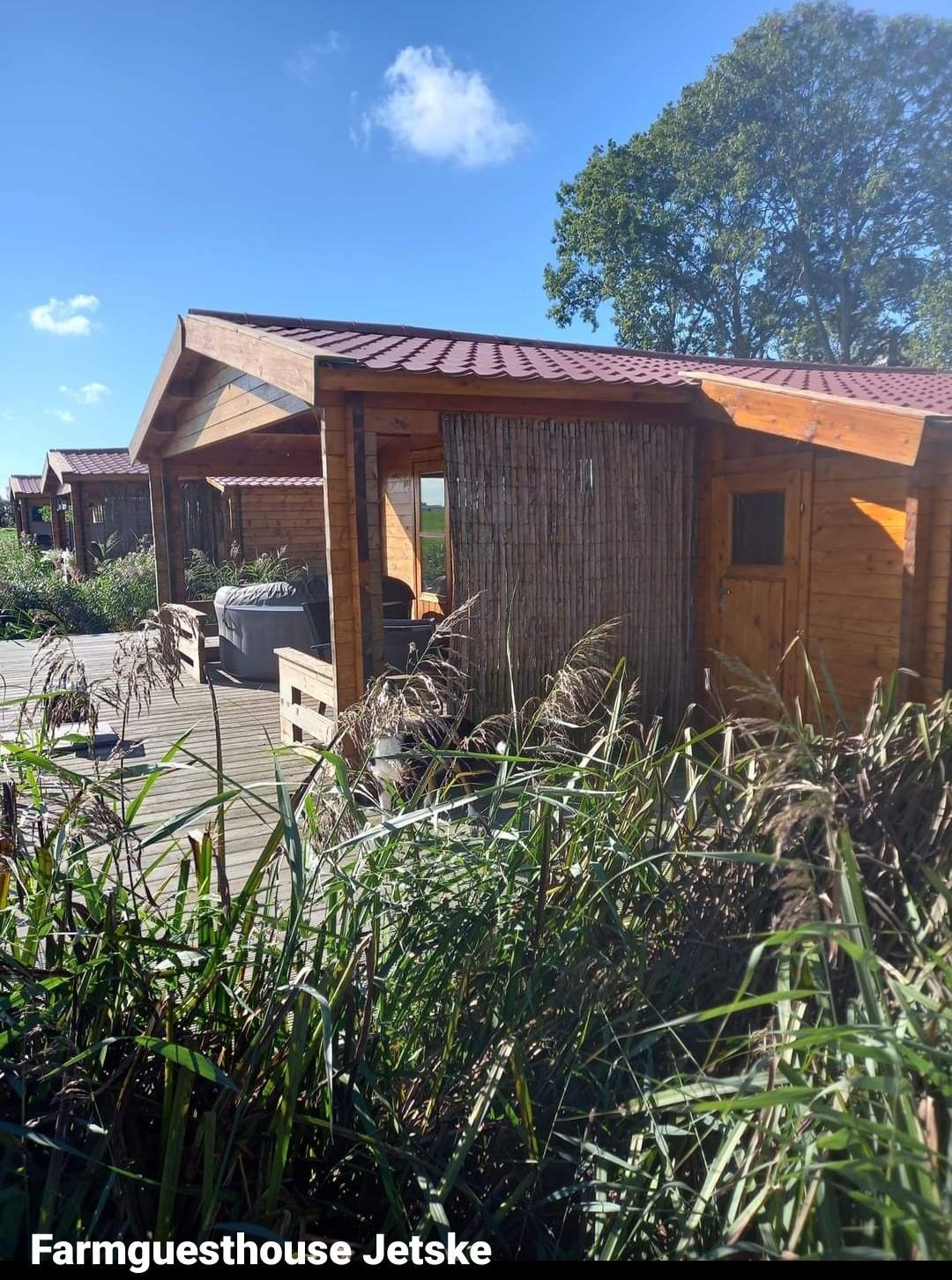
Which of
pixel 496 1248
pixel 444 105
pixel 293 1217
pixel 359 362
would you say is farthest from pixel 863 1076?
pixel 444 105

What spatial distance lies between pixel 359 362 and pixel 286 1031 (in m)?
3.95

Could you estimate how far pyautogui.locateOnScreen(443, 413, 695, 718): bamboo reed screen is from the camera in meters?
5.57

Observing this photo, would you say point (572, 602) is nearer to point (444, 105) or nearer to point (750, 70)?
point (750, 70)

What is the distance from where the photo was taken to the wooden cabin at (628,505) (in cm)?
505

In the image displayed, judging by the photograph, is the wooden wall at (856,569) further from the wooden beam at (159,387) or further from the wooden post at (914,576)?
the wooden beam at (159,387)

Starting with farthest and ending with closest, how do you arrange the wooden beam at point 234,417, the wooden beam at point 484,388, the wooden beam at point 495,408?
the wooden beam at point 234,417, the wooden beam at point 495,408, the wooden beam at point 484,388

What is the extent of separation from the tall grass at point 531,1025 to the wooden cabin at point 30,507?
26769 mm

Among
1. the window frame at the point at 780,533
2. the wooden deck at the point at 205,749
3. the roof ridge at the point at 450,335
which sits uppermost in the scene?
the roof ridge at the point at 450,335

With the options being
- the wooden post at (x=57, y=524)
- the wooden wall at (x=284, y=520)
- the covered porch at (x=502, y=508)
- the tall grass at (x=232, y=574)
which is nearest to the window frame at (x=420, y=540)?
the tall grass at (x=232, y=574)

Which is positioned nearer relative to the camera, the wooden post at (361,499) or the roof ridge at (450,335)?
the wooden post at (361,499)

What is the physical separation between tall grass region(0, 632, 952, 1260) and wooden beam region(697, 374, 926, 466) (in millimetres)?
2797

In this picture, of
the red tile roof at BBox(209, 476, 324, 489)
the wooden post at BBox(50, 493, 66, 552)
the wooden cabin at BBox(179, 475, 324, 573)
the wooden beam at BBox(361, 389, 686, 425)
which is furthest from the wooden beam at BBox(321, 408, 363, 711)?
the wooden post at BBox(50, 493, 66, 552)

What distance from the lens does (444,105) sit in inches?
1474

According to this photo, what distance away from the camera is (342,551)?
521 centimetres
